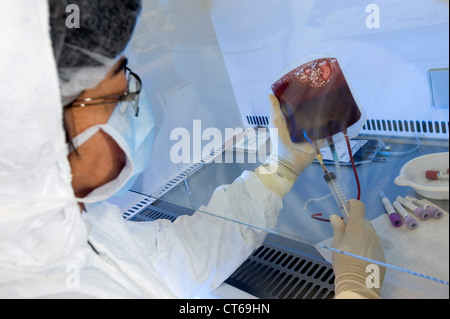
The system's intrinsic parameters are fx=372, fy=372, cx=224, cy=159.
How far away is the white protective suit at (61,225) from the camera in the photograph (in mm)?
566

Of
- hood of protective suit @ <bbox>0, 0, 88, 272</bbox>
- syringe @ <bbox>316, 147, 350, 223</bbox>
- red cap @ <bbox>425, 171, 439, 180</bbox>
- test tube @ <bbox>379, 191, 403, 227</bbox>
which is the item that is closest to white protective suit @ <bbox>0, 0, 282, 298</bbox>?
hood of protective suit @ <bbox>0, 0, 88, 272</bbox>

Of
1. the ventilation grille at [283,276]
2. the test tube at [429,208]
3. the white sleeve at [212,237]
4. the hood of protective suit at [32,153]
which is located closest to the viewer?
the hood of protective suit at [32,153]

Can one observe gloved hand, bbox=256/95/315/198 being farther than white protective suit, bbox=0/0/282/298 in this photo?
Yes

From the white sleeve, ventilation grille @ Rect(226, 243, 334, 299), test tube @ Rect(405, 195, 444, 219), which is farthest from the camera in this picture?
the white sleeve

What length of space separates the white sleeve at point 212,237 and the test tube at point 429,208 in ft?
1.07

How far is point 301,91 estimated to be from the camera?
3.03 ft

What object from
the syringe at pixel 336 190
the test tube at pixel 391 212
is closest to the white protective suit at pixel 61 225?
the syringe at pixel 336 190

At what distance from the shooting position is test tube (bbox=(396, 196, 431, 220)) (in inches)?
29.1

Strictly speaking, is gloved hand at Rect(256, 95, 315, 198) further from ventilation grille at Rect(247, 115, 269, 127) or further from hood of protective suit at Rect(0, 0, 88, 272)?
hood of protective suit at Rect(0, 0, 88, 272)

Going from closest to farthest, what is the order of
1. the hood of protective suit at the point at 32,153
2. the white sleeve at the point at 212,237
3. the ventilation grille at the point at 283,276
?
the hood of protective suit at the point at 32,153, the ventilation grille at the point at 283,276, the white sleeve at the point at 212,237

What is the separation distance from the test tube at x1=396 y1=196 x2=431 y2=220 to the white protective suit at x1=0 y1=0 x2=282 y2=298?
0.31 m

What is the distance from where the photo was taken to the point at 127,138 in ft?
2.69

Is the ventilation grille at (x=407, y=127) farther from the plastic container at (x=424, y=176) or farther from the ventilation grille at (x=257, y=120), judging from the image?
the ventilation grille at (x=257, y=120)

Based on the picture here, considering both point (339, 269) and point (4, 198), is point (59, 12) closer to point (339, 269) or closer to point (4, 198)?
point (4, 198)
